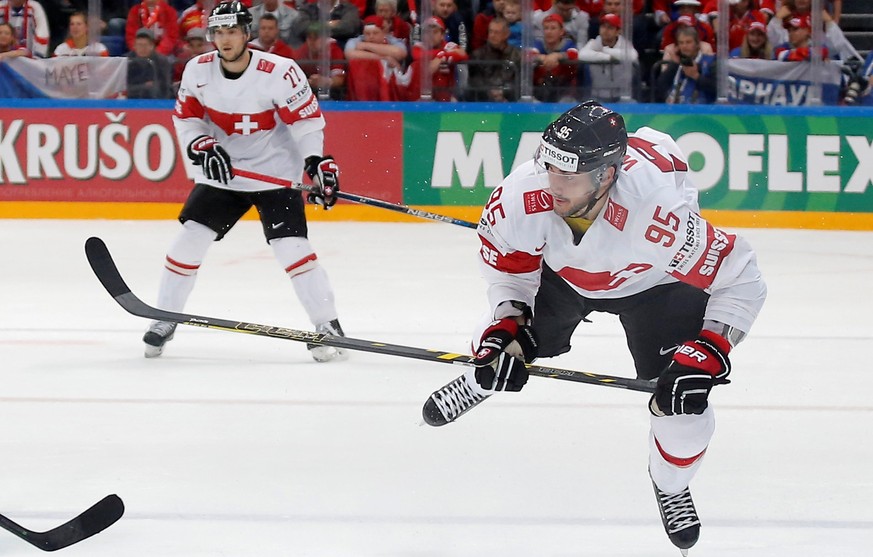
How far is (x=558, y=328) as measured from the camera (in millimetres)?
2887

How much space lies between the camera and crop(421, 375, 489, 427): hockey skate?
9.51 ft

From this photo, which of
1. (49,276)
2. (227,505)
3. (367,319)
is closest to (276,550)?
(227,505)

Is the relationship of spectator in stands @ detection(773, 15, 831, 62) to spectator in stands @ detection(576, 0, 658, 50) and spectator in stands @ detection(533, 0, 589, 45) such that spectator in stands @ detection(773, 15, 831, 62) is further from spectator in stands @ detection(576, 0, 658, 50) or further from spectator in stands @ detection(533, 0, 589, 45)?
spectator in stands @ detection(533, 0, 589, 45)

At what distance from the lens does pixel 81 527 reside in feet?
7.82

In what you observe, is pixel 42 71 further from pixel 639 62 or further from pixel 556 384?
pixel 556 384

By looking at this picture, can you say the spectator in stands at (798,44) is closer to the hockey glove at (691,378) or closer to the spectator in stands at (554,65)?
the spectator in stands at (554,65)

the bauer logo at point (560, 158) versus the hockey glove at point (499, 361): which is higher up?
the bauer logo at point (560, 158)

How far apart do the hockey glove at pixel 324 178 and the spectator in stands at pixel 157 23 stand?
3.90 meters

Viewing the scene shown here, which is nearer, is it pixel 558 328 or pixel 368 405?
pixel 558 328

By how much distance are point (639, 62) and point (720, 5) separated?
23.5 inches

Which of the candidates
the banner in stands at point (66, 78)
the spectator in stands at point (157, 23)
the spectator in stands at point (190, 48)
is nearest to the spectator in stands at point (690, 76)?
the spectator in stands at point (190, 48)

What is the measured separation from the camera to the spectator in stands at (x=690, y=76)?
7691 millimetres

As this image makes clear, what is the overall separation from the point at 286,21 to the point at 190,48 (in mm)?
644

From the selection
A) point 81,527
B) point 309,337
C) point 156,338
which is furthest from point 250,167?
point 81,527
